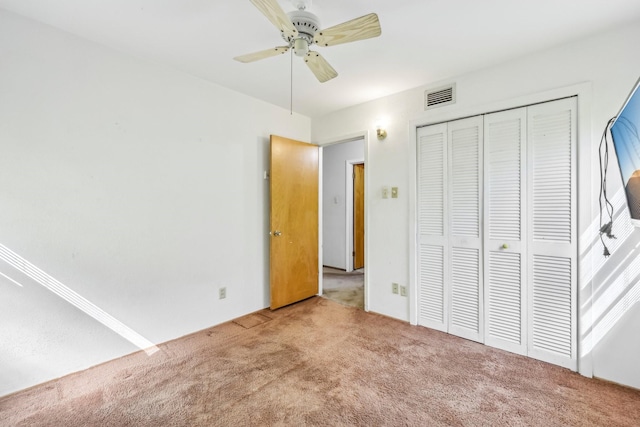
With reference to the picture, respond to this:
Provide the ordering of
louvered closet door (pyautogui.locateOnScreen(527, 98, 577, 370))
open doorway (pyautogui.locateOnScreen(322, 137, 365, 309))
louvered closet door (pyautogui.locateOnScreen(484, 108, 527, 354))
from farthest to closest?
open doorway (pyautogui.locateOnScreen(322, 137, 365, 309)), louvered closet door (pyautogui.locateOnScreen(484, 108, 527, 354)), louvered closet door (pyautogui.locateOnScreen(527, 98, 577, 370))

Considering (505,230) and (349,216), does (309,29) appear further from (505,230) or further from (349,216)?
(349,216)

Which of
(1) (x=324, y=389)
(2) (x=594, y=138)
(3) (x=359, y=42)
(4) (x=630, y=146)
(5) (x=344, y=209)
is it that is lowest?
(1) (x=324, y=389)

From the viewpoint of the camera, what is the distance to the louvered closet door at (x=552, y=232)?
2.07 m

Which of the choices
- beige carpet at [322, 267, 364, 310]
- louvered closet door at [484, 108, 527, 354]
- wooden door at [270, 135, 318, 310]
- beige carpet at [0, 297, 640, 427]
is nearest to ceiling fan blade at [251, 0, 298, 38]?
wooden door at [270, 135, 318, 310]

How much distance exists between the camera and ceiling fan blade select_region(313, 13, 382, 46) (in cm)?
142

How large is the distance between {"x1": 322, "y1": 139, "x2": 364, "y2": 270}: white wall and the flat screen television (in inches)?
144

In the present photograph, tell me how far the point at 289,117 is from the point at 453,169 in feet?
6.78

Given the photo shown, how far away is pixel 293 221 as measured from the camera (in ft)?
11.2

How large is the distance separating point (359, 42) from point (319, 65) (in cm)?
48

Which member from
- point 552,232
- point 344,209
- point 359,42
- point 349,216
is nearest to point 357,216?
point 349,216

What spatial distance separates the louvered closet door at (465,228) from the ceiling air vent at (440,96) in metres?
0.22

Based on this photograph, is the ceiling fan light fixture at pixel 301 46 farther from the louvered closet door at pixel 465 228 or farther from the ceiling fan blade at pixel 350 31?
the louvered closet door at pixel 465 228

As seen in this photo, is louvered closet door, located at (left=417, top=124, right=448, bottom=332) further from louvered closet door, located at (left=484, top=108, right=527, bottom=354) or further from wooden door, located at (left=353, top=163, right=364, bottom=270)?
wooden door, located at (left=353, top=163, right=364, bottom=270)

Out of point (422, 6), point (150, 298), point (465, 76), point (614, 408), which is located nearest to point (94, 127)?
point (150, 298)
